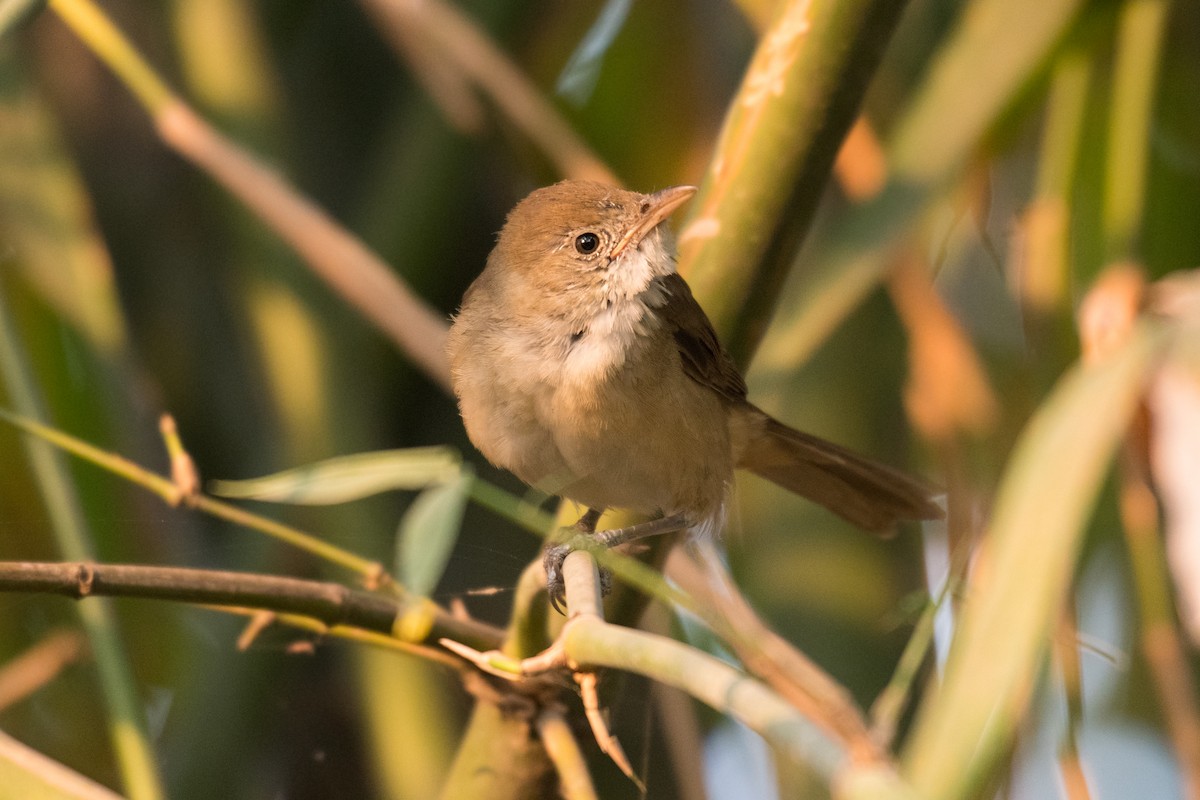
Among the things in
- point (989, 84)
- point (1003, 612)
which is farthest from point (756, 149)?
point (1003, 612)

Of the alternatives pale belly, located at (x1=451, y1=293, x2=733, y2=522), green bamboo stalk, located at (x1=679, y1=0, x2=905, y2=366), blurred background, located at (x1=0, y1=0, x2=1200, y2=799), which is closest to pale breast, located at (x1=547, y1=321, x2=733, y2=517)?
pale belly, located at (x1=451, y1=293, x2=733, y2=522)

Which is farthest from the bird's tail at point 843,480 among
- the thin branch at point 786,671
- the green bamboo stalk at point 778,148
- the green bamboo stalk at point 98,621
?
the green bamboo stalk at point 98,621

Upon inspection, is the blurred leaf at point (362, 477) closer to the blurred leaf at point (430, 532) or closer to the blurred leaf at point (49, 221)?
the blurred leaf at point (430, 532)

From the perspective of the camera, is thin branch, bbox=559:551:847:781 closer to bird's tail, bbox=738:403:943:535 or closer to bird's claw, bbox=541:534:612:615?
bird's claw, bbox=541:534:612:615

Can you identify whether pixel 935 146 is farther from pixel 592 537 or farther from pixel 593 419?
pixel 592 537

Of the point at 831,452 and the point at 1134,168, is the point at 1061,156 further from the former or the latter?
the point at 831,452

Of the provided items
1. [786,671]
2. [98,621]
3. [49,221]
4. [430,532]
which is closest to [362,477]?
[430,532]
